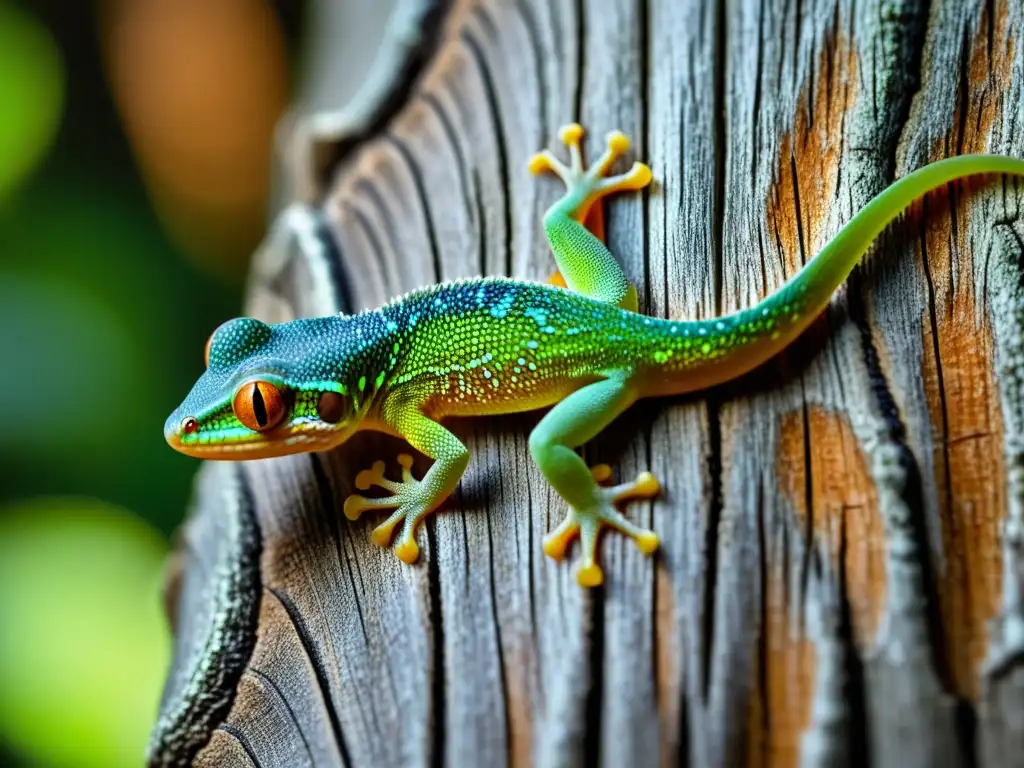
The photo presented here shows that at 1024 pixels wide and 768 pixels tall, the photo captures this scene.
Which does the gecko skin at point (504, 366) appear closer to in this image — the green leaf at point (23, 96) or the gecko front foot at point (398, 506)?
the gecko front foot at point (398, 506)

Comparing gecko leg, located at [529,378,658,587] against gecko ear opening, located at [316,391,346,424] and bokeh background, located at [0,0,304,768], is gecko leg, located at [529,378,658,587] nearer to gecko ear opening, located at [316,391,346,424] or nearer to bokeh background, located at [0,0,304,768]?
gecko ear opening, located at [316,391,346,424]

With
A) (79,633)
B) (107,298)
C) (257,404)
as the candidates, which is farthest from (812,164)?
(107,298)

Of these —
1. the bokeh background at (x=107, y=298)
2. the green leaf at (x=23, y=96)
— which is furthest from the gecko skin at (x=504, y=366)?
the green leaf at (x=23, y=96)

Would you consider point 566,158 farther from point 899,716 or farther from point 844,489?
point 899,716

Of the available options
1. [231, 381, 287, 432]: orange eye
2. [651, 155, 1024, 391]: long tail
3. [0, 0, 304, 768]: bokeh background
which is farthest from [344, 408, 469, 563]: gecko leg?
[0, 0, 304, 768]: bokeh background

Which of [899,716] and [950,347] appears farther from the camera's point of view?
[950,347]

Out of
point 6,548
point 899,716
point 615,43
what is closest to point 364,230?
point 615,43
